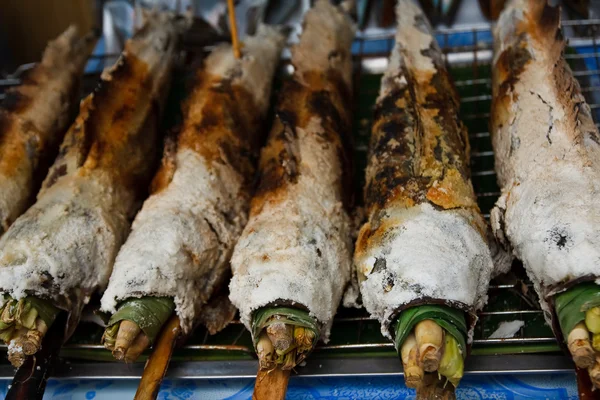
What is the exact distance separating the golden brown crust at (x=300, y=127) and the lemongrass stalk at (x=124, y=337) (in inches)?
28.7

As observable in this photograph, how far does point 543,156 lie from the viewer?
2484mm

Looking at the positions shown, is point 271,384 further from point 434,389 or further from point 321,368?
point 434,389

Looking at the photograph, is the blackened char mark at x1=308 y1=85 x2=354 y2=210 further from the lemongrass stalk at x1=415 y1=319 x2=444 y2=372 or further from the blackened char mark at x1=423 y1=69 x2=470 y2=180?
the lemongrass stalk at x1=415 y1=319 x2=444 y2=372

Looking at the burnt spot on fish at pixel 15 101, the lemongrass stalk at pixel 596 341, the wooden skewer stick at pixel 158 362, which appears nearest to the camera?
the lemongrass stalk at pixel 596 341

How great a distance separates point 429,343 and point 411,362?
0.28 ft

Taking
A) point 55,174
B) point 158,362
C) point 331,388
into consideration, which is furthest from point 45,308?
point 331,388

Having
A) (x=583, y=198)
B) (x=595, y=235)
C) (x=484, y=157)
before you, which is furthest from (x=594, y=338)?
(x=484, y=157)

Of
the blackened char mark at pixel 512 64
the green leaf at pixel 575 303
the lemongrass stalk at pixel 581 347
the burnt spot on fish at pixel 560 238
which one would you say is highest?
the blackened char mark at pixel 512 64

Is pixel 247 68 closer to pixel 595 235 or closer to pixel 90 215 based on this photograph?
pixel 90 215

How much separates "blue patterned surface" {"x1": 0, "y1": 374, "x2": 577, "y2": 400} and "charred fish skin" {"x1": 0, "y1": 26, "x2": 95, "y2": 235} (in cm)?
88

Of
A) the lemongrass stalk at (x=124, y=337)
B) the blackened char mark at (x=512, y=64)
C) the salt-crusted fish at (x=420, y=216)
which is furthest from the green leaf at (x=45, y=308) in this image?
the blackened char mark at (x=512, y=64)

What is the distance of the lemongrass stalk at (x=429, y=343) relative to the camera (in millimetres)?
1995

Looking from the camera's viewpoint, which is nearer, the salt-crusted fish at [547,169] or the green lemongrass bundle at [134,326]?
the salt-crusted fish at [547,169]

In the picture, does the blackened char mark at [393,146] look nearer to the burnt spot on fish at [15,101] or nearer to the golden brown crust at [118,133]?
the golden brown crust at [118,133]
